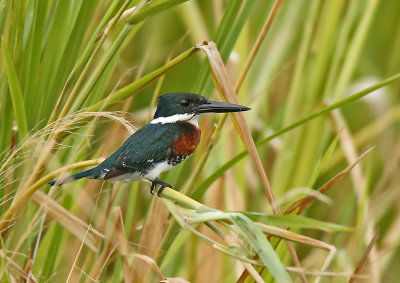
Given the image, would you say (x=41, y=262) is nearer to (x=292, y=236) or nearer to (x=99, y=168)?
(x=99, y=168)

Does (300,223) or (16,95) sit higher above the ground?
(16,95)

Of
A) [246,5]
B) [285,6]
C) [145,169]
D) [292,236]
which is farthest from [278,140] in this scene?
[292,236]

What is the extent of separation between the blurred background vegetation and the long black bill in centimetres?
11

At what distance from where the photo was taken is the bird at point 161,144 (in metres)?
1.35

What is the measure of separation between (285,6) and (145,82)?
1574mm

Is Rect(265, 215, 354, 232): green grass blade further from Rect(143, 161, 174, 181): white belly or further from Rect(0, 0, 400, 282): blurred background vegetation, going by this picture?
Rect(143, 161, 174, 181): white belly

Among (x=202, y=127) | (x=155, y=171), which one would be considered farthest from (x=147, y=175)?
(x=202, y=127)

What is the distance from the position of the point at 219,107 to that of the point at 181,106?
0.49 feet

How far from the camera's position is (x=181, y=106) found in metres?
1.54

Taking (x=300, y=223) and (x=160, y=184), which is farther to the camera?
(x=160, y=184)

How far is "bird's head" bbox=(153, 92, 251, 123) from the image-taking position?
1496mm

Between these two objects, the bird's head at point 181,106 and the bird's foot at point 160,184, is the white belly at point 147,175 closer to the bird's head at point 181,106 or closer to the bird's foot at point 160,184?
the bird's foot at point 160,184

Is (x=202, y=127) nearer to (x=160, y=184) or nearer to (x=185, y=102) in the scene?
(x=185, y=102)

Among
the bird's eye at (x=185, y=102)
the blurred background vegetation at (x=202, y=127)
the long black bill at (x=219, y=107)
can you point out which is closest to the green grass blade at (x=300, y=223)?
the blurred background vegetation at (x=202, y=127)
